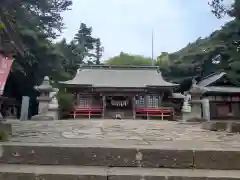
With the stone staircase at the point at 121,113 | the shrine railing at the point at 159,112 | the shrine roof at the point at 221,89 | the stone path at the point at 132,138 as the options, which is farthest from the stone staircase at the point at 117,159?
the shrine roof at the point at 221,89

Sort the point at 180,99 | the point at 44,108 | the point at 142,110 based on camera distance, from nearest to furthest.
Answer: the point at 44,108 → the point at 142,110 → the point at 180,99

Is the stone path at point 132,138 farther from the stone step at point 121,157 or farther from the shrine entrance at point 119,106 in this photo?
the shrine entrance at point 119,106

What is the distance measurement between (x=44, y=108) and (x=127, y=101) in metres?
8.62

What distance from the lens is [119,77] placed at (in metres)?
24.8

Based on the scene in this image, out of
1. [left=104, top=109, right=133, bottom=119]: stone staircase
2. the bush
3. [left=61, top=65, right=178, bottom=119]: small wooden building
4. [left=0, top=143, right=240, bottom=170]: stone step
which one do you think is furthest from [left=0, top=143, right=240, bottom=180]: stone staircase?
[left=104, top=109, right=133, bottom=119]: stone staircase

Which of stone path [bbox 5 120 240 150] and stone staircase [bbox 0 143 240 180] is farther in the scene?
stone path [bbox 5 120 240 150]

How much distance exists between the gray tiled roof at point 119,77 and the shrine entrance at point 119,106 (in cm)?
120

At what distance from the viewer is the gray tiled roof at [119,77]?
72.6 ft

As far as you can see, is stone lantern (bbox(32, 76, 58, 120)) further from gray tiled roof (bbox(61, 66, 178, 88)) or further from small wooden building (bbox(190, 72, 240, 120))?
small wooden building (bbox(190, 72, 240, 120))

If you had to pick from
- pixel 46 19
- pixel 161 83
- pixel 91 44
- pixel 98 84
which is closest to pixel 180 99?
pixel 161 83

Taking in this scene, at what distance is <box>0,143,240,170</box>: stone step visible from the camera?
304 cm

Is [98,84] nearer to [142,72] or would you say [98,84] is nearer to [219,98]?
[142,72]

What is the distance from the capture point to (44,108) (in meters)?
15.3

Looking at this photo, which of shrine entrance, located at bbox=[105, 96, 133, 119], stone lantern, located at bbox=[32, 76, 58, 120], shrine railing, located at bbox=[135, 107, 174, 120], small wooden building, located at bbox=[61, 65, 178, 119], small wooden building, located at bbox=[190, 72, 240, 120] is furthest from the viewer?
shrine entrance, located at bbox=[105, 96, 133, 119]
